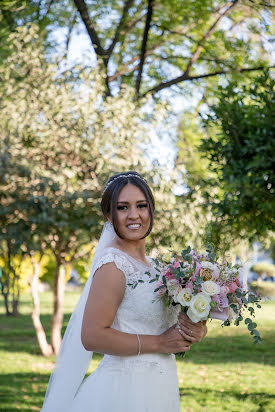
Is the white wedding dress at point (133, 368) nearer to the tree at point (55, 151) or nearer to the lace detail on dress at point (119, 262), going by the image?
the lace detail on dress at point (119, 262)

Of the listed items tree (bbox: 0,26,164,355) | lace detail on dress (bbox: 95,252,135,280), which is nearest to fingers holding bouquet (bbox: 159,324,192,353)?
lace detail on dress (bbox: 95,252,135,280)

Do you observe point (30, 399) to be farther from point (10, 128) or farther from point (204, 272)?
point (204, 272)

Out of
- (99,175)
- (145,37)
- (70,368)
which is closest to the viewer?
(70,368)

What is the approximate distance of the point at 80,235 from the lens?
27.9 ft

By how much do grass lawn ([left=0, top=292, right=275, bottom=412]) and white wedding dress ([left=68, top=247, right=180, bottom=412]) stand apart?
7.14ft

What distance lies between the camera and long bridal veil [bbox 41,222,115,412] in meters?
2.81

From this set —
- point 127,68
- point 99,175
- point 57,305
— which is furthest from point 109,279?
point 127,68

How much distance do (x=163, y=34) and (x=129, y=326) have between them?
40.4ft

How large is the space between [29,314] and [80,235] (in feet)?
31.3

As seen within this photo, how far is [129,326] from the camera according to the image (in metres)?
2.45

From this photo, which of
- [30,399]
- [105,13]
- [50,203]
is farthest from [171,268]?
[105,13]

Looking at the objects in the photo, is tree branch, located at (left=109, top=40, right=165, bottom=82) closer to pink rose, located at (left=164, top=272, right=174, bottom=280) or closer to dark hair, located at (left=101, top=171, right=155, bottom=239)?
dark hair, located at (left=101, top=171, right=155, bottom=239)

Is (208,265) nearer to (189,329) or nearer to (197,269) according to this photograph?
(197,269)

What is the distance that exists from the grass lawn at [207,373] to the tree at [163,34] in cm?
571
